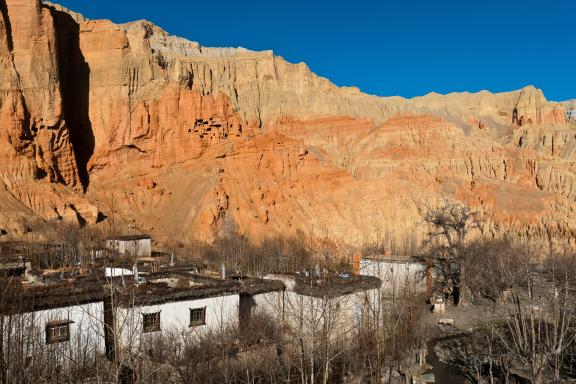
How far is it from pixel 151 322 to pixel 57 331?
3.38 m

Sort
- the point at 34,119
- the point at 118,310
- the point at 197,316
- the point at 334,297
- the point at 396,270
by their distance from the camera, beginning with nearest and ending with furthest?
1. the point at 118,310
2. the point at 197,316
3. the point at 334,297
4. the point at 396,270
5. the point at 34,119

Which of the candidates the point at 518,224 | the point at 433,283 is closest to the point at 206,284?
the point at 433,283

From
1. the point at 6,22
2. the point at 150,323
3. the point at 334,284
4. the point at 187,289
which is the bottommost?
the point at 150,323

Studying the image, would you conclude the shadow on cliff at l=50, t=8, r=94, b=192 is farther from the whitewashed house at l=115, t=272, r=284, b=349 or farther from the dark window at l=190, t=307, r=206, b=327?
the dark window at l=190, t=307, r=206, b=327

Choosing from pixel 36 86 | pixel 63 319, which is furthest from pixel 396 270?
pixel 36 86

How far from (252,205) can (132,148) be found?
19.0 metres

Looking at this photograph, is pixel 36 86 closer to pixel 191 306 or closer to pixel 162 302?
pixel 191 306

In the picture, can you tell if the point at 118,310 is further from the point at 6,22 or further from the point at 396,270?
the point at 6,22

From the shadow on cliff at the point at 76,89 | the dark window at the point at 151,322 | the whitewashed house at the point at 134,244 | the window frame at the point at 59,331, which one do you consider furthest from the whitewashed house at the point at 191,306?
the shadow on cliff at the point at 76,89

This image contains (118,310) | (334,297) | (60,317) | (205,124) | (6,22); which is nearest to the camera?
(118,310)

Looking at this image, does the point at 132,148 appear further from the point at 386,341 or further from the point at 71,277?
the point at 386,341

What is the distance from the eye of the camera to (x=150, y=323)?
877 inches

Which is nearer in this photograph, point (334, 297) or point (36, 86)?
point (334, 297)

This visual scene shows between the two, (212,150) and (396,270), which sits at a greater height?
(212,150)
